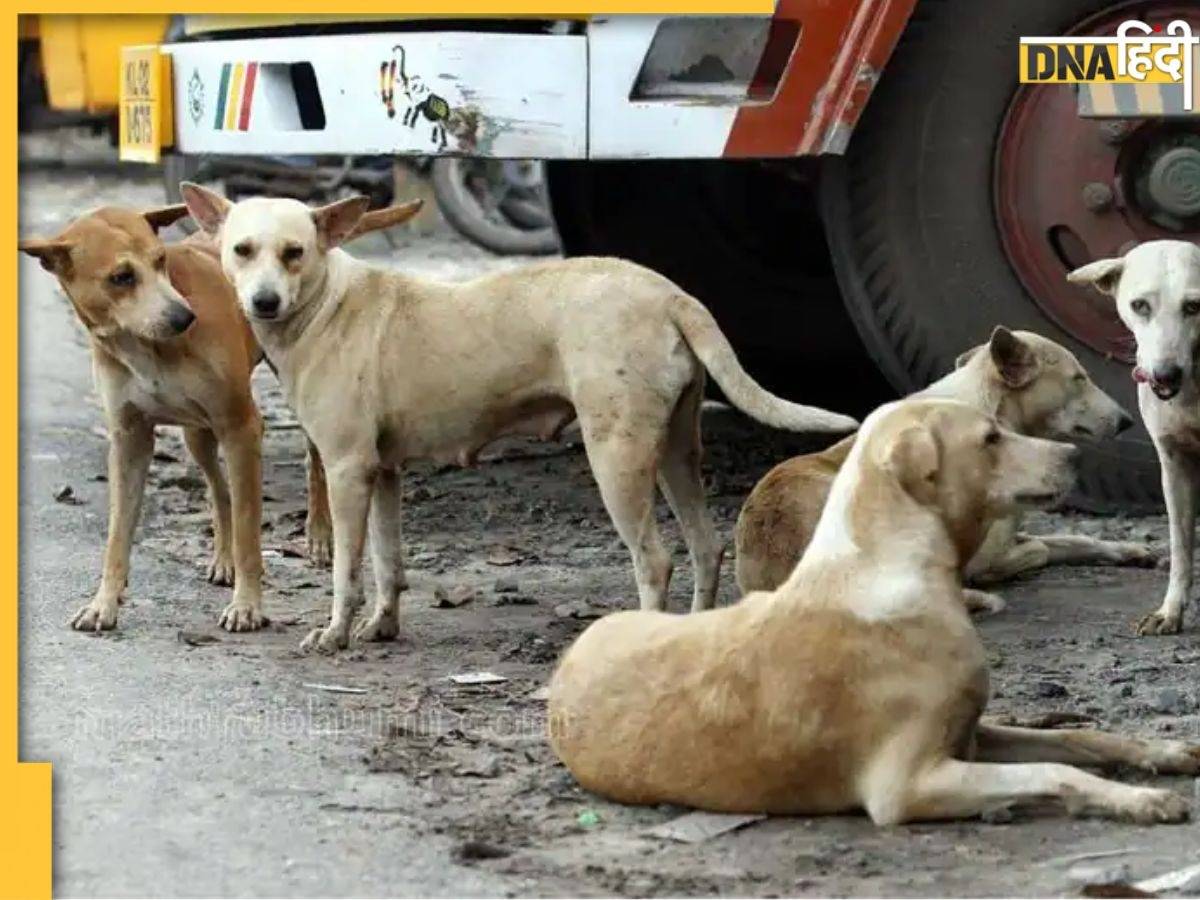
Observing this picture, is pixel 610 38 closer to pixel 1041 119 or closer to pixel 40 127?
pixel 1041 119

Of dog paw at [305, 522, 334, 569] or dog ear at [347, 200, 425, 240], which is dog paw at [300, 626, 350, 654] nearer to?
dog ear at [347, 200, 425, 240]

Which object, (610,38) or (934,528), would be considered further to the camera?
(610,38)

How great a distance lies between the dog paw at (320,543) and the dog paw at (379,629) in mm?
1151

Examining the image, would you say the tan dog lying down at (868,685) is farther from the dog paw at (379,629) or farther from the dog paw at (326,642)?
the dog paw at (379,629)

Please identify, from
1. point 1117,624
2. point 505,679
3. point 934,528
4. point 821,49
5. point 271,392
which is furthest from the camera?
point 271,392

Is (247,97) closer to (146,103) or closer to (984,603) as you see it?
(146,103)

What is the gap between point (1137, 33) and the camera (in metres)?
7.01

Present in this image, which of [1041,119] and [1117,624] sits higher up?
[1041,119]

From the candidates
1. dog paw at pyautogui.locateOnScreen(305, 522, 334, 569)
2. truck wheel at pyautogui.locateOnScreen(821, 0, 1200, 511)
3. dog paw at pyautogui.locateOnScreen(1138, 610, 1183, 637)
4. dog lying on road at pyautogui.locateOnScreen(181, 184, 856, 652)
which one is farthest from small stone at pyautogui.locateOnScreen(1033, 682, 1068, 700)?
dog paw at pyautogui.locateOnScreen(305, 522, 334, 569)

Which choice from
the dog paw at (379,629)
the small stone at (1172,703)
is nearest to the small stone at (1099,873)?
the small stone at (1172,703)

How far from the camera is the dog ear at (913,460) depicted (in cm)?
474

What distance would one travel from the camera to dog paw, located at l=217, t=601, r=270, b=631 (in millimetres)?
6586

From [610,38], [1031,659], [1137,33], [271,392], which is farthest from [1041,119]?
[271,392]

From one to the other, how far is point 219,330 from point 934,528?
8.82ft
